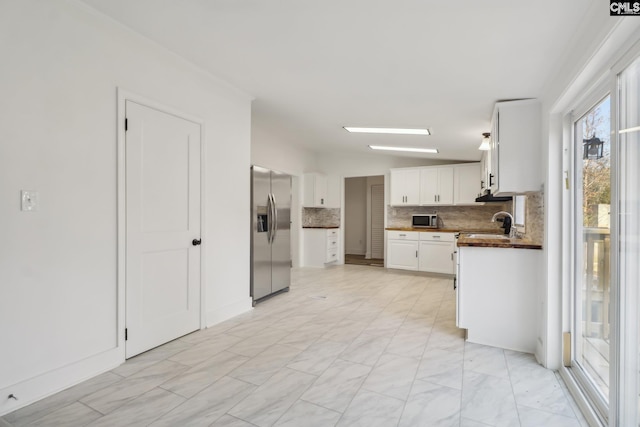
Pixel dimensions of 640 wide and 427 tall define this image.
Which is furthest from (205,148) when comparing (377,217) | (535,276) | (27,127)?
(377,217)

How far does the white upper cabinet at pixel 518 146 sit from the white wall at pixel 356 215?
5998 mm

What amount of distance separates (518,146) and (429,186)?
340 cm

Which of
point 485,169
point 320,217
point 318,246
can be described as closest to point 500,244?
point 485,169

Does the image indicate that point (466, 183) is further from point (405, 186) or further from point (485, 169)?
point (485, 169)

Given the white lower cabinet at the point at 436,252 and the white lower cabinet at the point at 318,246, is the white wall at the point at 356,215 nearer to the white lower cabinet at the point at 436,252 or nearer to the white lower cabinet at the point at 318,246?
the white lower cabinet at the point at 318,246

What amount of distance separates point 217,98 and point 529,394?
11.7 ft

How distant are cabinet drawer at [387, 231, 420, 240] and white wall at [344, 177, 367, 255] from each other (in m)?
2.49

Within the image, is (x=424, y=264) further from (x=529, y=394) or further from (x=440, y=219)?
(x=529, y=394)

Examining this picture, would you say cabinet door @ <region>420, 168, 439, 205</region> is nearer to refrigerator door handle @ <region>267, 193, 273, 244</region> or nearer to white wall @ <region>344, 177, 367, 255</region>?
white wall @ <region>344, 177, 367, 255</region>

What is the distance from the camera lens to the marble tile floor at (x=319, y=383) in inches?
71.3

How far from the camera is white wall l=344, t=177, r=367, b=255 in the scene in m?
8.92

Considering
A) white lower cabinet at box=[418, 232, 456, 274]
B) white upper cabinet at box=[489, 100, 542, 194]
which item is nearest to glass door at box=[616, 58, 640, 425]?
white upper cabinet at box=[489, 100, 542, 194]

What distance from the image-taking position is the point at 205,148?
10.5 ft

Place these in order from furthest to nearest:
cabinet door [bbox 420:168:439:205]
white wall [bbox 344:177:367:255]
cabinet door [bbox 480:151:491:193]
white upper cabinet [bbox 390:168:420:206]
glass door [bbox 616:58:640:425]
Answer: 1. white wall [bbox 344:177:367:255]
2. white upper cabinet [bbox 390:168:420:206]
3. cabinet door [bbox 420:168:439:205]
4. cabinet door [bbox 480:151:491:193]
5. glass door [bbox 616:58:640:425]
